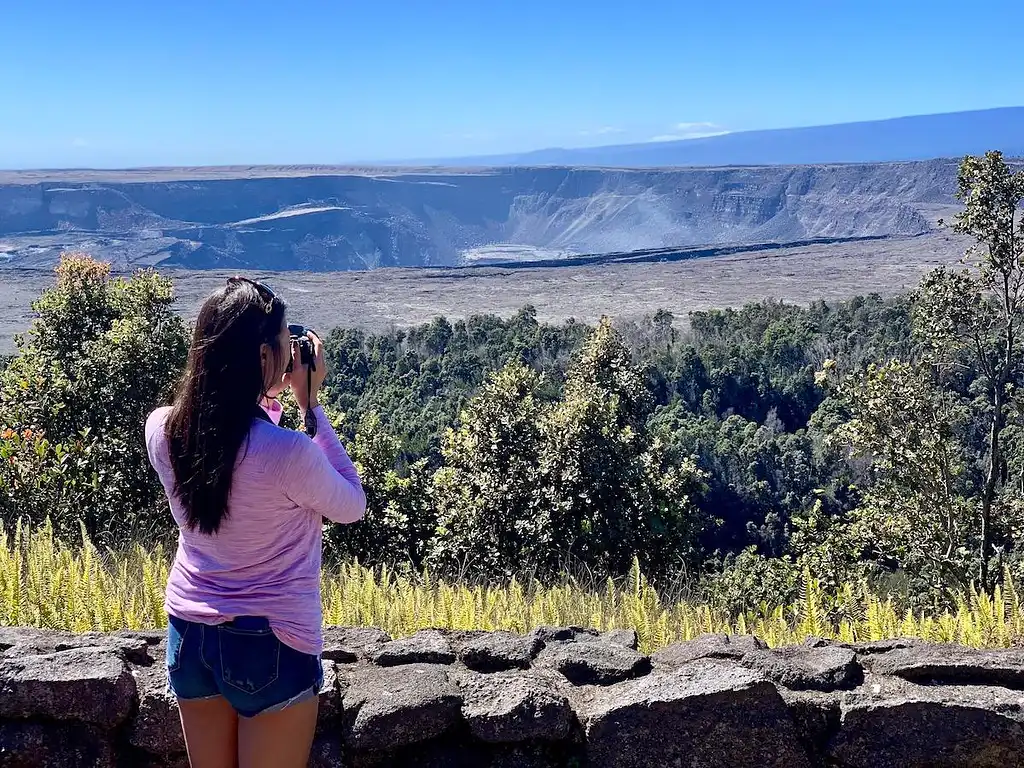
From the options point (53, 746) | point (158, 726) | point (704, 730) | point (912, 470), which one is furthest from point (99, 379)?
point (912, 470)

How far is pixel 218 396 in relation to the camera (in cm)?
247

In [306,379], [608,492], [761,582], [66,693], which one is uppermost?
[306,379]

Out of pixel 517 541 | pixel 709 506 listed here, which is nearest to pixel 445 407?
pixel 709 506

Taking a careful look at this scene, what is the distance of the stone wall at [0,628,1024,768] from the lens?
3.08 m

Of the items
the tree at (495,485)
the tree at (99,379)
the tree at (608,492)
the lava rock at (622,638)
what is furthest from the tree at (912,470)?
the lava rock at (622,638)

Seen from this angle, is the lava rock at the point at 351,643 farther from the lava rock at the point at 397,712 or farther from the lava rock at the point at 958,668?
the lava rock at the point at 958,668

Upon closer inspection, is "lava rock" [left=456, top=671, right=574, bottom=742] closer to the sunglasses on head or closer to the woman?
the woman

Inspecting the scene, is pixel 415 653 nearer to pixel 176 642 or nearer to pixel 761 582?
pixel 176 642

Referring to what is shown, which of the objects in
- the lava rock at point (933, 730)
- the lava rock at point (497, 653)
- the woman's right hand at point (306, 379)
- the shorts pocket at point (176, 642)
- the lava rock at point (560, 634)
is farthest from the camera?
the lava rock at point (560, 634)

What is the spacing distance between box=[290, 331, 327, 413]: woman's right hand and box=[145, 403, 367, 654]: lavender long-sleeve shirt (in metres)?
0.25

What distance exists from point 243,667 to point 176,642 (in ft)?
0.74

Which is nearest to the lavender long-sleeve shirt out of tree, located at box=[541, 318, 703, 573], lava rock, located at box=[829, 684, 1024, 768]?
lava rock, located at box=[829, 684, 1024, 768]

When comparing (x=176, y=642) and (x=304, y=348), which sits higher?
(x=304, y=348)

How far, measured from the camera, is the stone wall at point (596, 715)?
308 cm
